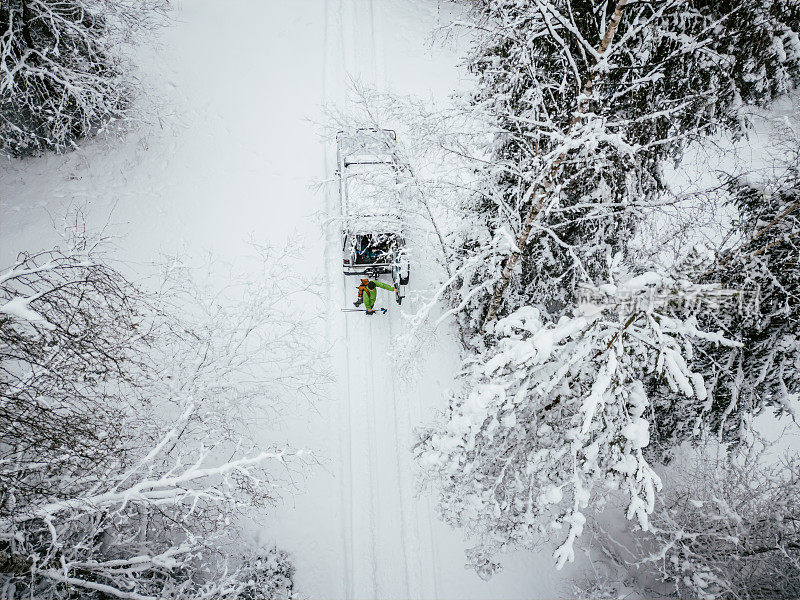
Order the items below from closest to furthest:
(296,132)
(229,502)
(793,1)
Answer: (793,1) → (229,502) → (296,132)

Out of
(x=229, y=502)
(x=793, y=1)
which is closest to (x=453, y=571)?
(x=229, y=502)

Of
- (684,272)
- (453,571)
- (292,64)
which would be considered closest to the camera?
(684,272)

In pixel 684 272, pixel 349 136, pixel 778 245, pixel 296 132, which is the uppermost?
pixel 296 132

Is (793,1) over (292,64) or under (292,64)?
under

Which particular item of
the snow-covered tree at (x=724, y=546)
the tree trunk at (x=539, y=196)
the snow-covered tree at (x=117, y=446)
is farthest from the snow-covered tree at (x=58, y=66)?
the snow-covered tree at (x=724, y=546)

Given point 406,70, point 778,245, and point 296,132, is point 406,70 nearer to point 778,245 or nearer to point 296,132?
point 296,132

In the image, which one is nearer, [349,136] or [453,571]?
[453,571]

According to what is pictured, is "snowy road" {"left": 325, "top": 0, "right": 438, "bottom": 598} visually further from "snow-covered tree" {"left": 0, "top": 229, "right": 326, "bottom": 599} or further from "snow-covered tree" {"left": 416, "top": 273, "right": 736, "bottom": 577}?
"snow-covered tree" {"left": 416, "top": 273, "right": 736, "bottom": 577}

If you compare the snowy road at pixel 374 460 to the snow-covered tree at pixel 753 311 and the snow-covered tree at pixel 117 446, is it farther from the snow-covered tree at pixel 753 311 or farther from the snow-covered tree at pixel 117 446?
the snow-covered tree at pixel 753 311
